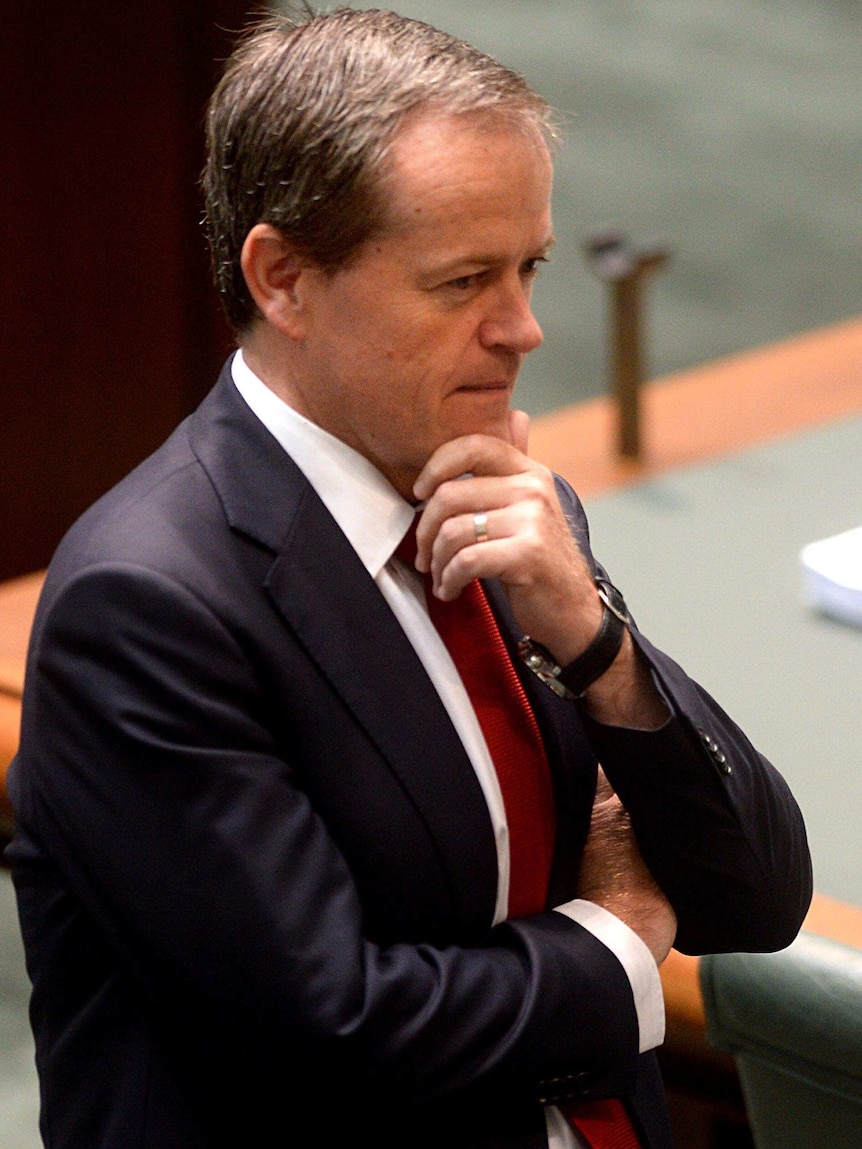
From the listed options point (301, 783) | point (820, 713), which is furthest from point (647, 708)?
point (820, 713)

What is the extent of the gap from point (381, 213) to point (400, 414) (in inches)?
6.2

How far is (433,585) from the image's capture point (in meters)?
1.45

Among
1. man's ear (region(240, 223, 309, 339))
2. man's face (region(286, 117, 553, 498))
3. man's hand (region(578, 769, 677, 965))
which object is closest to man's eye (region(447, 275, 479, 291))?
man's face (region(286, 117, 553, 498))

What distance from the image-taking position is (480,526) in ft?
4.69

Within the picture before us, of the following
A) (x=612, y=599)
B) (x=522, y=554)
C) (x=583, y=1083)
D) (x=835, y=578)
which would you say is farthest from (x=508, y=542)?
(x=835, y=578)

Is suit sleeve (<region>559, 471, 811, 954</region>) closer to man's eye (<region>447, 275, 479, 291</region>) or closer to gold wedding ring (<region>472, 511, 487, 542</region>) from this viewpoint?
gold wedding ring (<region>472, 511, 487, 542</region>)

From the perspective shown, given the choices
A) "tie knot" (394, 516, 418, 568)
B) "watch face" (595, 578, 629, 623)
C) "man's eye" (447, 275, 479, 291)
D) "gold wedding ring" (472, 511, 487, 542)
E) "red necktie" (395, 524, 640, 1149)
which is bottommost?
"red necktie" (395, 524, 640, 1149)

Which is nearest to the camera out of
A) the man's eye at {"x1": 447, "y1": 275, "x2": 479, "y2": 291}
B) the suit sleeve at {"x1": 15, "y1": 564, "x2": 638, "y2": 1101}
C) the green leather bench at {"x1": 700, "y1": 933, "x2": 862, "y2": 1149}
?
the suit sleeve at {"x1": 15, "y1": 564, "x2": 638, "y2": 1101}

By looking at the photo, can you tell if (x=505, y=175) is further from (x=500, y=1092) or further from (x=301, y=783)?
(x=500, y=1092)

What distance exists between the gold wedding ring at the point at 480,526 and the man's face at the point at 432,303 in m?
0.07

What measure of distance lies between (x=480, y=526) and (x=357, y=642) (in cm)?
14

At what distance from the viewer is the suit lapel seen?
1.35m

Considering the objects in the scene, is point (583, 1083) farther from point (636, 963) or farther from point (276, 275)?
point (276, 275)

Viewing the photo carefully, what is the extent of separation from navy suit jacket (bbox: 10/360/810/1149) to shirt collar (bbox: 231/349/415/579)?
0.02m
